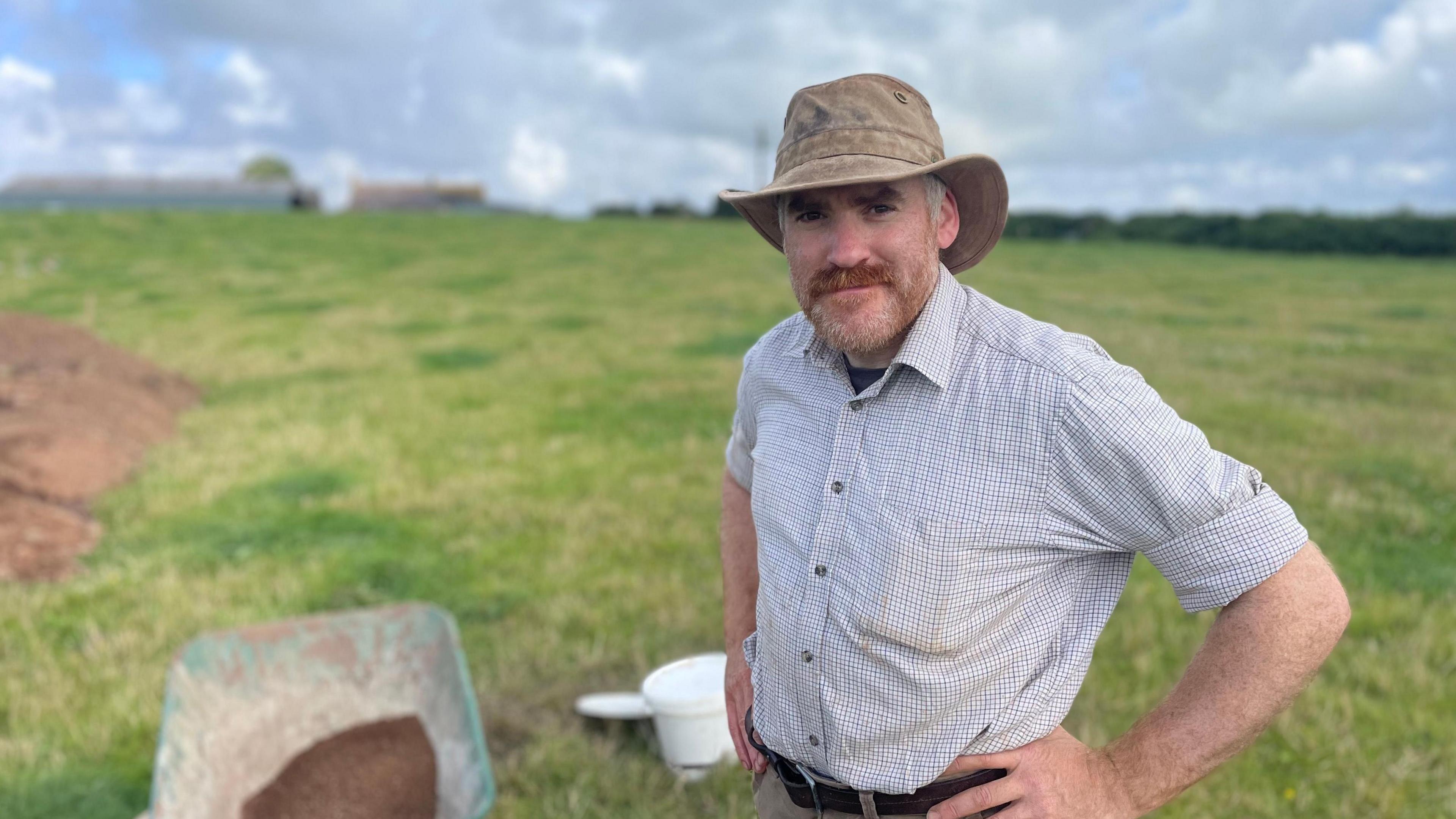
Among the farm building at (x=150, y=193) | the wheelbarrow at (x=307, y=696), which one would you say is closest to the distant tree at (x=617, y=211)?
the farm building at (x=150, y=193)

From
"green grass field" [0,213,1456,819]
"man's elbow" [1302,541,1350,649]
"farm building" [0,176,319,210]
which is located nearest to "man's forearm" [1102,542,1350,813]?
"man's elbow" [1302,541,1350,649]

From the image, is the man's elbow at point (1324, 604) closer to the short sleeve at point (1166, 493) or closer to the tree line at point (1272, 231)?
the short sleeve at point (1166, 493)

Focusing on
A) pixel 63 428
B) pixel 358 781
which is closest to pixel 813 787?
pixel 358 781

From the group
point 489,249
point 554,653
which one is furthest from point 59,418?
point 489,249

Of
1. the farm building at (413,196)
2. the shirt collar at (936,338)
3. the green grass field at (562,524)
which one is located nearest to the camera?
the shirt collar at (936,338)

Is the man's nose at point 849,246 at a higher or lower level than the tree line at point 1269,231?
lower

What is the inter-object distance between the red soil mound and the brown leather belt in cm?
561

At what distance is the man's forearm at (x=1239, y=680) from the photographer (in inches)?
77.5

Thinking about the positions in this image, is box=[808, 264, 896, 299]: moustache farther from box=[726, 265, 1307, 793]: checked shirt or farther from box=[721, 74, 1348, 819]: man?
box=[726, 265, 1307, 793]: checked shirt

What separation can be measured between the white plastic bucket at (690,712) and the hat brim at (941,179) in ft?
6.83

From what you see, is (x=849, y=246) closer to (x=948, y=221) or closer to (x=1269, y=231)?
(x=948, y=221)

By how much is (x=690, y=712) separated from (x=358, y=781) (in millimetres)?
1377

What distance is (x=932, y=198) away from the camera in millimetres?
2346

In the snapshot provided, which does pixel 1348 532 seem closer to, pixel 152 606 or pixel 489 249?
pixel 152 606
